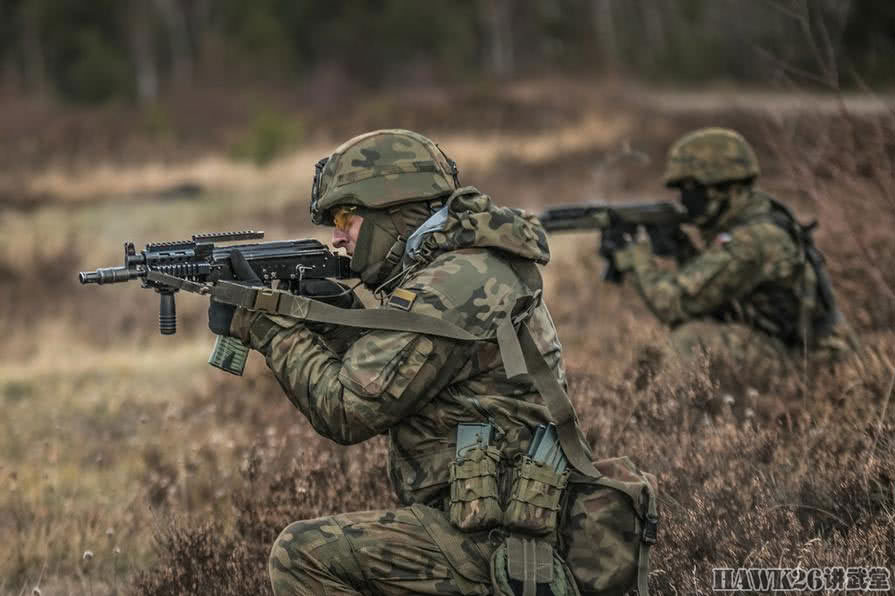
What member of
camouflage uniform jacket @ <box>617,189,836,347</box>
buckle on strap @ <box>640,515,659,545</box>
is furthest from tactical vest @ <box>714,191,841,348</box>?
buckle on strap @ <box>640,515,659,545</box>

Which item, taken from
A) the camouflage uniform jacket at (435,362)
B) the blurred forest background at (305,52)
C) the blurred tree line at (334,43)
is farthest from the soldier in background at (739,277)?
the blurred tree line at (334,43)

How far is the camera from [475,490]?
10.4 ft

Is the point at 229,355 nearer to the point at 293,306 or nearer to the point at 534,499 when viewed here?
the point at 293,306

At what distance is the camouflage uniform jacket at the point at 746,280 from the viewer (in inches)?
245

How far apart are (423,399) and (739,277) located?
3.44 meters

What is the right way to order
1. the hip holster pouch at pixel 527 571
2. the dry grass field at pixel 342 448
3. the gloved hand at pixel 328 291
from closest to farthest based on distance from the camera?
the hip holster pouch at pixel 527 571 → the gloved hand at pixel 328 291 → the dry grass field at pixel 342 448

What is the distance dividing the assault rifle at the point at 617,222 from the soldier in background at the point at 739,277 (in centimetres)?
15

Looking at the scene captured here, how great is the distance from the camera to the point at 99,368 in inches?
376

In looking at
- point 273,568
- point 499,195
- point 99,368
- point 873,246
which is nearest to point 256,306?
point 273,568

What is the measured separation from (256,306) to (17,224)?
1495cm

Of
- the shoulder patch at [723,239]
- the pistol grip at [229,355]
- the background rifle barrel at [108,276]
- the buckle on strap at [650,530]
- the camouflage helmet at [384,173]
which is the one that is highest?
the shoulder patch at [723,239]

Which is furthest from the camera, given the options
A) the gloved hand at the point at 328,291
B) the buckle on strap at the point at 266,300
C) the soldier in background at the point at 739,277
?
the soldier in background at the point at 739,277

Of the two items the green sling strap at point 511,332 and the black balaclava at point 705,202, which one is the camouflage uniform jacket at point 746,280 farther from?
the green sling strap at point 511,332

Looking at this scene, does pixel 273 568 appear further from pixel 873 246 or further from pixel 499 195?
pixel 499 195
